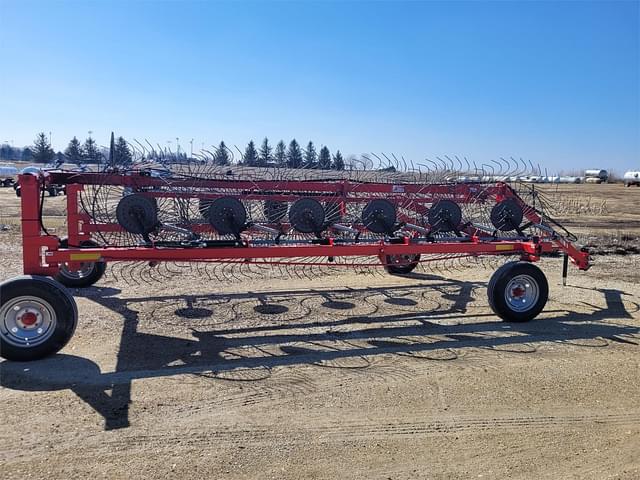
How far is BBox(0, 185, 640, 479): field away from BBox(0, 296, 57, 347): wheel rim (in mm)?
238

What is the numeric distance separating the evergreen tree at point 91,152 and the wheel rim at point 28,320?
211cm

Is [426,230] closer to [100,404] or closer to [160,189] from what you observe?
[160,189]

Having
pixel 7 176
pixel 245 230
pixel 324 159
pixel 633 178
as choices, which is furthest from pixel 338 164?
pixel 633 178

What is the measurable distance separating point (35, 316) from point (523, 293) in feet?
16.9

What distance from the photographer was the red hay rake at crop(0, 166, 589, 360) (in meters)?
4.89

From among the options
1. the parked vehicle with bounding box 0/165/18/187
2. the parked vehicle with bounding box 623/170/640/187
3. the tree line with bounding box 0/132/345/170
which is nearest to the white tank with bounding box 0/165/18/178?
the parked vehicle with bounding box 0/165/18/187

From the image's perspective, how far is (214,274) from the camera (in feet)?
27.4

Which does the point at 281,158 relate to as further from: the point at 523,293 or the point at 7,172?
the point at 7,172

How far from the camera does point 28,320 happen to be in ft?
16.0

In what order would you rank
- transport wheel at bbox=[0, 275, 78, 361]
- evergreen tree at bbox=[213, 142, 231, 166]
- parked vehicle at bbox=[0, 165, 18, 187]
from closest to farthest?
transport wheel at bbox=[0, 275, 78, 361]
evergreen tree at bbox=[213, 142, 231, 166]
parked vehicle at bbox=[0, 165, 18, 187]

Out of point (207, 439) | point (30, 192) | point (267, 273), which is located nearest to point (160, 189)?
point (30, 192)

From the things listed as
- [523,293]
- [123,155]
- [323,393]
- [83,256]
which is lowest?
[323,393]

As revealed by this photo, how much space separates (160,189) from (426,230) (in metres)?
3.26

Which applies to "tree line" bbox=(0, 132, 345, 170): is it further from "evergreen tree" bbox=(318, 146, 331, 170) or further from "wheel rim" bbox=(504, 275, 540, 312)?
"wheel rim" bbox=(504, 275, 540, 312)
